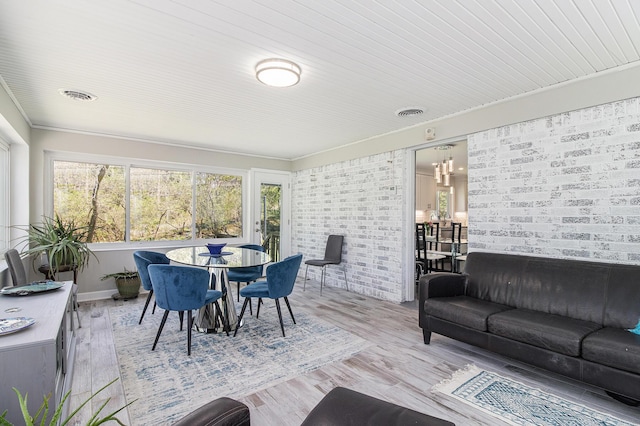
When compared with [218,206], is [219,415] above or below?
below

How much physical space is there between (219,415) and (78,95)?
3540mm

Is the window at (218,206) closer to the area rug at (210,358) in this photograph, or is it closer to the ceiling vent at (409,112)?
the area rug at (210,358)

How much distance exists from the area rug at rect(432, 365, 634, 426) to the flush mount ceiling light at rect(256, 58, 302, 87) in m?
2.64

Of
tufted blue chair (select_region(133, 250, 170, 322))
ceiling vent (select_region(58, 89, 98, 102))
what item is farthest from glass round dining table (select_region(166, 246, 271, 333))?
ceiling vent (select_region(58, 89, 98, 102))

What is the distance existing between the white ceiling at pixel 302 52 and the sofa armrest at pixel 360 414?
2.10 m

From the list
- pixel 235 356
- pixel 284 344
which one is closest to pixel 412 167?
pixel 284 344

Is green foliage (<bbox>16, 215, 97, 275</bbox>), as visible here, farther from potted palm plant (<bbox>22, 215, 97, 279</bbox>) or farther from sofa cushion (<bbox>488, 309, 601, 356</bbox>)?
sofa cushion (<bbox>488, 309, 601, 356</bbox>)

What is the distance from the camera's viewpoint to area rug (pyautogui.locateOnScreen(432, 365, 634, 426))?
2.03 m

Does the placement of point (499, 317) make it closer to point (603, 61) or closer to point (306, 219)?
point (603, 61)

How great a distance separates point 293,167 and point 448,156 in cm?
341

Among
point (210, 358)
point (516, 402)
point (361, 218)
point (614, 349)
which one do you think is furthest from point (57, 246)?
point (614, 349)

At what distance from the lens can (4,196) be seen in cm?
A: 395

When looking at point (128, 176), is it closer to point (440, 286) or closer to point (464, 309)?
point (440, 286)

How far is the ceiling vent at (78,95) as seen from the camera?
3.25 m
